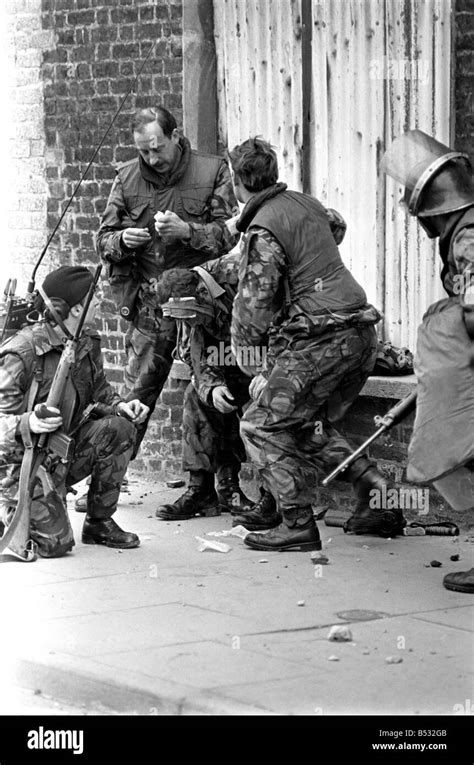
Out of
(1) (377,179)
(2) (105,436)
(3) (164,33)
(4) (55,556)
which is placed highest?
(3) (164,33)

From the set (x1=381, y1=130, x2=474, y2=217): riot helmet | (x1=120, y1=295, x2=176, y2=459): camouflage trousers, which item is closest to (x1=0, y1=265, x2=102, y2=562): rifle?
(x1=120, y1=295, x2=176, y2=459): camouflage trousers

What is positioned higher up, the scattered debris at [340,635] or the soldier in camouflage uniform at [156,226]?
the soldier in camouflage uniform at [156,226]

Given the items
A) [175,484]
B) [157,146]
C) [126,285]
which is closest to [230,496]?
[175,484]

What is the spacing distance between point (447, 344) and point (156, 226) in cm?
259

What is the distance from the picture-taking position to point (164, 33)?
9992mm

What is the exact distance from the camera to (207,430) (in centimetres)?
888

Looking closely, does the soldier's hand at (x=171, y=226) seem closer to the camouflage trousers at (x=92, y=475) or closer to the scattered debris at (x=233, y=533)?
the camouflage trousers at (x=92, y=475)

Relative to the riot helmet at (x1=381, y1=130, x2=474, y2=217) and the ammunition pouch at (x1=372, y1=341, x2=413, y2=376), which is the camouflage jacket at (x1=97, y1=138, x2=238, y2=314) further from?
the riot helmet at (x1=381, y1=130, x2=474, y2=217)

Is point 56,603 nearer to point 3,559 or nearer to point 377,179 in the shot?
point 3,559

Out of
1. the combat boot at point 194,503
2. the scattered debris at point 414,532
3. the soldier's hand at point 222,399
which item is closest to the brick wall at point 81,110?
the combat boot at point 194,503

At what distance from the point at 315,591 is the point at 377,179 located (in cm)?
296

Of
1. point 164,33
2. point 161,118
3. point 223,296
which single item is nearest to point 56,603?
point 223,296

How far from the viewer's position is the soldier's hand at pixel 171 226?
8656 millimetres

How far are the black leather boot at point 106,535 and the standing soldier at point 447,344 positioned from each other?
1885 mm
